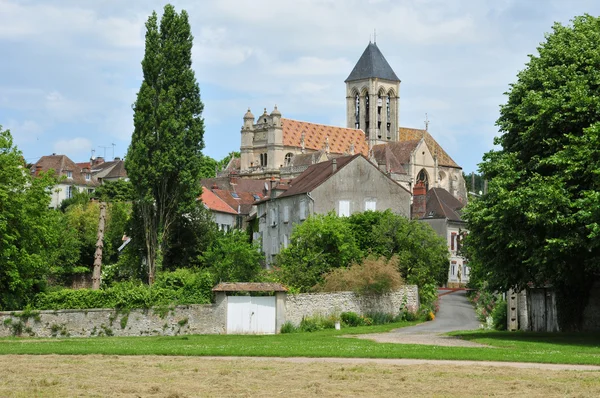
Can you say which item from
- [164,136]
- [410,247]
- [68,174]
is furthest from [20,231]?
[68,174]

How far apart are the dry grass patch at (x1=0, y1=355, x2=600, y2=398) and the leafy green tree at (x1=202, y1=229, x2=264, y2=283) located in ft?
87.6

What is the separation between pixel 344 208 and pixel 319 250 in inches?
452

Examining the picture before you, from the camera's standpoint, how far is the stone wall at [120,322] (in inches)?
1663

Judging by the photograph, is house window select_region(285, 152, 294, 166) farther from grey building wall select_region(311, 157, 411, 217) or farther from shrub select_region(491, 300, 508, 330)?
shrub select_region(491, 300, 508, 330)

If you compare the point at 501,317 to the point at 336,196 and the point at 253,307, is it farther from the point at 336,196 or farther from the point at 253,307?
the point at 336,196

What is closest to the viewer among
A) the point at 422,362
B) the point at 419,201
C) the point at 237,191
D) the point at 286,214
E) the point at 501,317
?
the point at 422,362

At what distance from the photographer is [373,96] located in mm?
176000

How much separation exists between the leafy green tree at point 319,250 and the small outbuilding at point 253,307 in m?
6.62

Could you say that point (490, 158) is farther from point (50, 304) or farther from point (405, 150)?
point (405, 150)

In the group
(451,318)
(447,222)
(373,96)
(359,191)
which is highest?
(373,96)

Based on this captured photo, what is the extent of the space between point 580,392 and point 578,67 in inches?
756

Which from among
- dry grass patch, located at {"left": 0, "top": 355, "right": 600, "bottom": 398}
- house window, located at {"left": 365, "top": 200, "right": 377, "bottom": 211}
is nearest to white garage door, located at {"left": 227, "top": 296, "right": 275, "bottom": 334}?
dry grass patch, located at {"left": 0, "top": 355, "right": 600, "bottom": 398}

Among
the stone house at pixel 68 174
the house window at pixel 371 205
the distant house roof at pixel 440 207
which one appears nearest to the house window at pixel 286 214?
the house window at pixel 371 205

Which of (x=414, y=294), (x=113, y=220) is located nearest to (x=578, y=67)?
(x=414, y=294)
